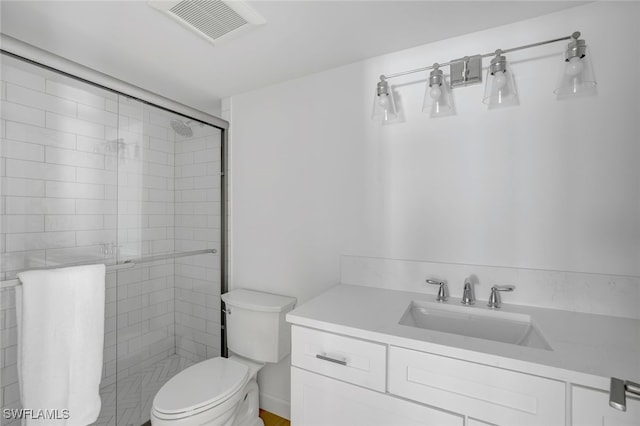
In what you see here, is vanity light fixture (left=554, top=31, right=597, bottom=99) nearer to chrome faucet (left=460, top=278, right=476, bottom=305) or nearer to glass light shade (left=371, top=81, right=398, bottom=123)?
glass light shade (left=371, top=81, right=398, bottom=123)

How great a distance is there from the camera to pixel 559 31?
1.18m

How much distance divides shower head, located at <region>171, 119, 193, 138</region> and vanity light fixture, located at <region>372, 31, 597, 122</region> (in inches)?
45.9

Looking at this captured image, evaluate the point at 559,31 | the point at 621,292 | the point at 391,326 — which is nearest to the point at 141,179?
the point at 391,326

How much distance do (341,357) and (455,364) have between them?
1.25ft

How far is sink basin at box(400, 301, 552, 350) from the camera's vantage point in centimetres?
110

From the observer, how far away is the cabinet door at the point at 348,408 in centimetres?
90

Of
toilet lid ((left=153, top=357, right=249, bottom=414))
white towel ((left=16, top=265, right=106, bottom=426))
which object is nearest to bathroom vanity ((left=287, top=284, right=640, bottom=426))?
toilet lid ((left=153, top=357, right=249, bottom=414))

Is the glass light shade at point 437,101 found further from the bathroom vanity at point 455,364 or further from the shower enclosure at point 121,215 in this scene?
the shower enclosure at point 121,215

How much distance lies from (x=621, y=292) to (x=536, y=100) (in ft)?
2.71

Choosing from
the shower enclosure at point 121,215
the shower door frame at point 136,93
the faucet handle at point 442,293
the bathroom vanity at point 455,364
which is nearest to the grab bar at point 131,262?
the shower enclosure at point 121,215

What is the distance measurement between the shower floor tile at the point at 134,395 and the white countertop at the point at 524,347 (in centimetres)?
109

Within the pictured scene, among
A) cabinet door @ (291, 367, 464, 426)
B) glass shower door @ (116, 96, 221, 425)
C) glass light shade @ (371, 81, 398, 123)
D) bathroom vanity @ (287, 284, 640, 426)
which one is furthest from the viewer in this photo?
glass shower door @ (116, 96, 221, 425)

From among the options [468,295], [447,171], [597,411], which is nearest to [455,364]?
[597,411]

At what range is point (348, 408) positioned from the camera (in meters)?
1.02
